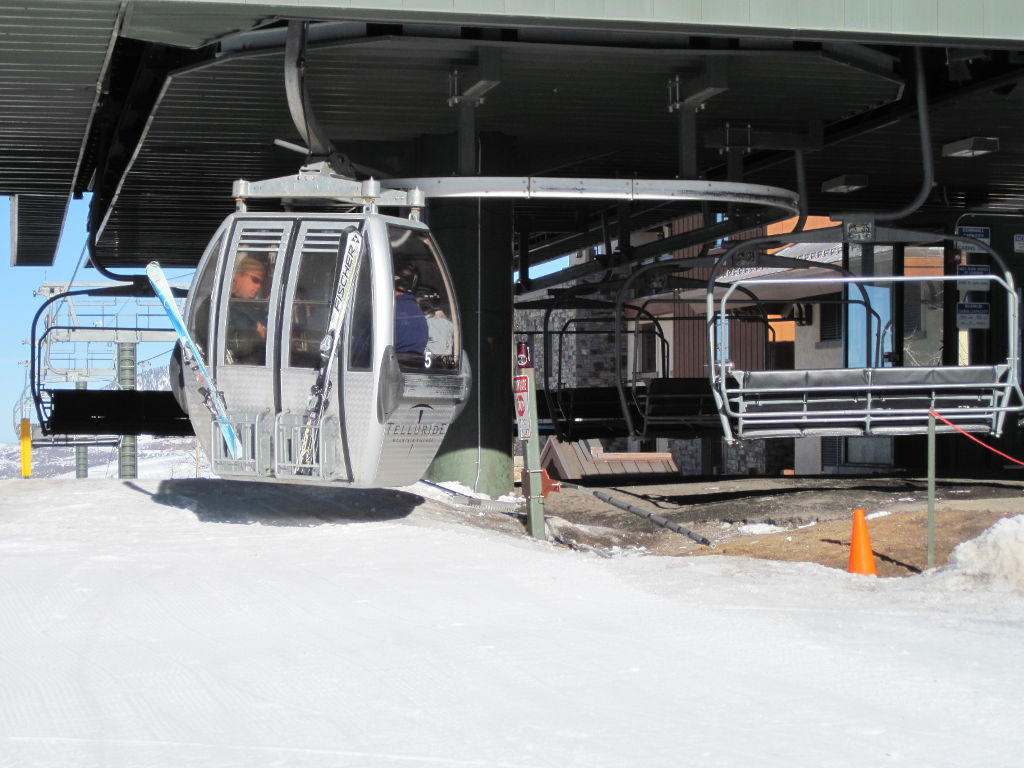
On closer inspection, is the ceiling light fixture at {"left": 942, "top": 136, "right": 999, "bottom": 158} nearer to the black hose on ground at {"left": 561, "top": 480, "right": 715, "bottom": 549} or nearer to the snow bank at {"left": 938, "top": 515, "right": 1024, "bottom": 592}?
the black hose on ground at {"left": 561, "top": 480, "right": 715, "bottom": 549}

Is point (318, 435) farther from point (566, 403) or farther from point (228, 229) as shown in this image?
point (566, 403)

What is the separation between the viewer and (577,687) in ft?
15.7

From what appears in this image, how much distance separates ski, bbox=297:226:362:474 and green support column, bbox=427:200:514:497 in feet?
16.8

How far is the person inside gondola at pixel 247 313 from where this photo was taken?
9.40 meters

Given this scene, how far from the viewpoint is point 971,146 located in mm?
15742

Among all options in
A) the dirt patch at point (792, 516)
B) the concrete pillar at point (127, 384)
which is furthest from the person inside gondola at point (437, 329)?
the concrete pillar at point (127, 384)

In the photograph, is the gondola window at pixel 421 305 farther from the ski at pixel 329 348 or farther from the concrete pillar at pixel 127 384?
the concrete pillar at pixel 127 384

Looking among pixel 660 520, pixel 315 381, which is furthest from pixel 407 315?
pixel 660 520

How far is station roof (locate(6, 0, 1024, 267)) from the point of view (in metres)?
10.6

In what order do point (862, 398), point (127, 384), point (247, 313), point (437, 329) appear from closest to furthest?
point (247, 313) < point (437, 329) < point (862, 398) < point (127, 384)

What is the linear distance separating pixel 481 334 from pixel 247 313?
17.5 feet

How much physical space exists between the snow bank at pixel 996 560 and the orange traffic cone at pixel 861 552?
2.98 feet

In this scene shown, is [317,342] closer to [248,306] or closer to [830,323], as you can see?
[248,306]

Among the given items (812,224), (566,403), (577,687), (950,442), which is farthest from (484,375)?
(812,224)
